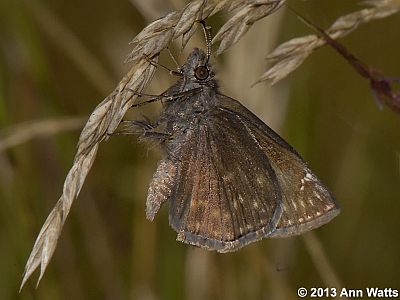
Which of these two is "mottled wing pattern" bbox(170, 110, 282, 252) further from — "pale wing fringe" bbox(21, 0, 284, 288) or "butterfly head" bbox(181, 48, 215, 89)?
"pale wing fringe" bbox(21, 0, 284, 288)

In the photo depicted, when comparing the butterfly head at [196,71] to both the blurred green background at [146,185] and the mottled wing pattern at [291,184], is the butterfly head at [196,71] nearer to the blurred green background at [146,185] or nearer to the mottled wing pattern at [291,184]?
the mottled wing pattern at [291,184]

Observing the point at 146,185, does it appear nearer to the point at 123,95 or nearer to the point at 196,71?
the point at 196,71

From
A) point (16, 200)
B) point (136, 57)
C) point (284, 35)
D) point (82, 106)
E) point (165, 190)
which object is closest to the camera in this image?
point (136, 57)

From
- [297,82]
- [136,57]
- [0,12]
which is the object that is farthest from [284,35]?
[136,57]

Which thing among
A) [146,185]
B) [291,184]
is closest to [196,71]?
[291,184]

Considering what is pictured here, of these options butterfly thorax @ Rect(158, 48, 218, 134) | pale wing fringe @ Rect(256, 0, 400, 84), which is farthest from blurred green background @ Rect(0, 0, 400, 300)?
pale wing fringe @ Rect(256, 0, 400, 84)

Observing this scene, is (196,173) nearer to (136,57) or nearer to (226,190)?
(226,190)

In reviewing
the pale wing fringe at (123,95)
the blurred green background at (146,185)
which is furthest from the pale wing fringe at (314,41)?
the blurred green background at (146,185)
